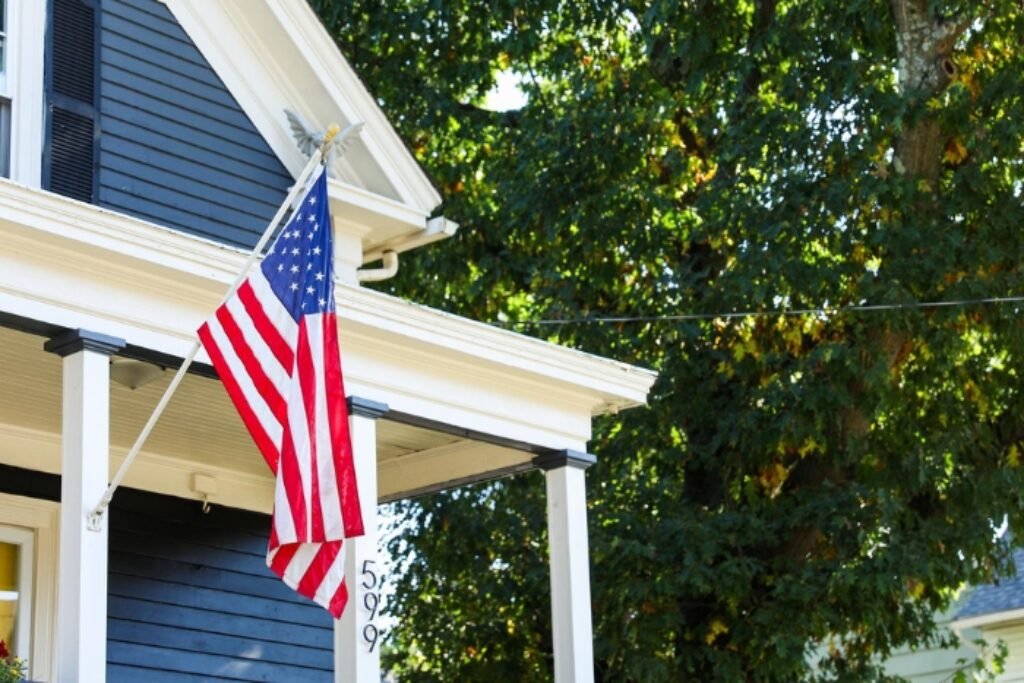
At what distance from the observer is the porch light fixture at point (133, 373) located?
10586 mm

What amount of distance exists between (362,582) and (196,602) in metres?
2.33

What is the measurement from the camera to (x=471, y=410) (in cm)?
1126

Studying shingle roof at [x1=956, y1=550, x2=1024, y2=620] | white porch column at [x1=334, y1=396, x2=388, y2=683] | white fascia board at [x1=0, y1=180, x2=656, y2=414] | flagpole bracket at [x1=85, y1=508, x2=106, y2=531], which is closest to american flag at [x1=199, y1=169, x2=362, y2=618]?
white fascia board at [x1=0, y1=180, x2=656, y2=414]

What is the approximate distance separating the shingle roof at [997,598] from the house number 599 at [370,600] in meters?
16.3

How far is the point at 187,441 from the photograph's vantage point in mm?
12102

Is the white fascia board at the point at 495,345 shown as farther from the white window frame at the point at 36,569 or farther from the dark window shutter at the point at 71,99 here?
the white window frame at the point at 36,569

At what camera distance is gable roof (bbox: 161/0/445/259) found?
1252 centimetres

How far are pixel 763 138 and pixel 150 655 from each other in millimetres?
7553

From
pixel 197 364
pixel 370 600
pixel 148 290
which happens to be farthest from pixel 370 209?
pixel 370 600

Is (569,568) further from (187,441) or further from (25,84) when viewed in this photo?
(25,84)

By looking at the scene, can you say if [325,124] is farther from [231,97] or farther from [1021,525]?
[1021,525]

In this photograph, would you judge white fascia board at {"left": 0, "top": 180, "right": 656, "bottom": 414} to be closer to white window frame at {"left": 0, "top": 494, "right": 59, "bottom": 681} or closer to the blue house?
the blue house

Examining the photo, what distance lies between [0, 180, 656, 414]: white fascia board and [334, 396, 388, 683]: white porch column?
0.49 meters

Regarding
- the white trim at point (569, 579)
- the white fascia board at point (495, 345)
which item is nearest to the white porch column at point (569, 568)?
the white trim at point (569, 579)
